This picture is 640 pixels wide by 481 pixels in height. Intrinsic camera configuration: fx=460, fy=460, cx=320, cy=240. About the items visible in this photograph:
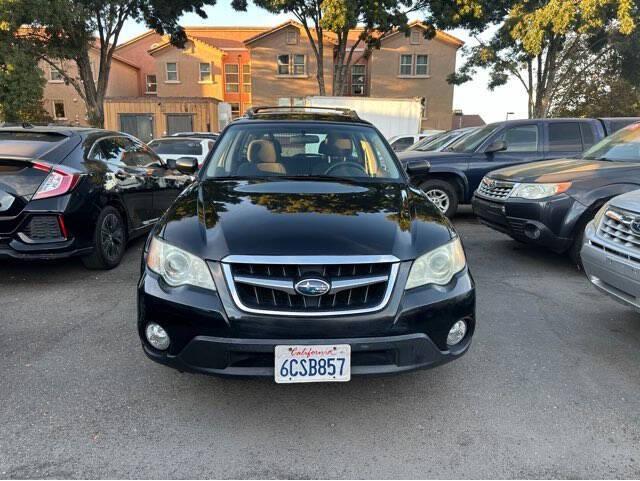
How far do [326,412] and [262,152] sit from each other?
2.11m

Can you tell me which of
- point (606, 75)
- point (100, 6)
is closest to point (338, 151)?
point (100, 6)

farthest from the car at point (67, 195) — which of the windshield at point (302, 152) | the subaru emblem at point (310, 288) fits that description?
the subaru emblem at point (310, 288)

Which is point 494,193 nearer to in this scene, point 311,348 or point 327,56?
point 311,348

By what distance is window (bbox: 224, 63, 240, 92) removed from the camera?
33.7 m

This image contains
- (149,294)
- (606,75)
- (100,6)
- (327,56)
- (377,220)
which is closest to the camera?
(149,294)

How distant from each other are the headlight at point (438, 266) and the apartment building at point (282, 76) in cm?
2469

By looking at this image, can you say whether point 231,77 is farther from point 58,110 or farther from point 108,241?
point 108,241

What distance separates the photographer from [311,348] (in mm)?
2219

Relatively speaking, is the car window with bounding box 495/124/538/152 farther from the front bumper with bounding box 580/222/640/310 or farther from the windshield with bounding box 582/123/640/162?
the front bumper with bounding box 580/222/640/310

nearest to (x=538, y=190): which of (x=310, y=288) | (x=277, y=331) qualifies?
(x=310, y=288)

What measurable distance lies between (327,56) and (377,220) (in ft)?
95.7

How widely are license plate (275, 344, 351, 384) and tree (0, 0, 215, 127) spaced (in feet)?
59.5

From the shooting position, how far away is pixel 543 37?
56.1 ft

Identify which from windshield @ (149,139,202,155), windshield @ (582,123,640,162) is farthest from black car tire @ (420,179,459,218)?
windshield @ (149,139,202,155)
